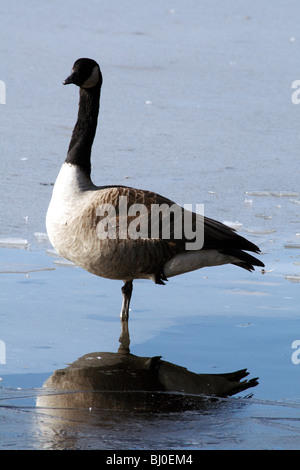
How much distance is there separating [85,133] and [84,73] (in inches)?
14.6

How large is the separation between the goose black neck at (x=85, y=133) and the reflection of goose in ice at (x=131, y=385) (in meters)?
1.34

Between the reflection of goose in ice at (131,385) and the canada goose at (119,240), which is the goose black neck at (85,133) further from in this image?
the reflection of goose in ice at (131,385)

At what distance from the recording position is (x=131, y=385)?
12.9 ft

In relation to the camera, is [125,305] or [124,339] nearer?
[124,339]

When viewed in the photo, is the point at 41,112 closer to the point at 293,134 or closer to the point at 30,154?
the point at 30,154

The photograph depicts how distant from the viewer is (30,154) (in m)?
7.84

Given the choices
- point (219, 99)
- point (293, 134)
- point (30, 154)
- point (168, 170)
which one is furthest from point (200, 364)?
point (219, 99)

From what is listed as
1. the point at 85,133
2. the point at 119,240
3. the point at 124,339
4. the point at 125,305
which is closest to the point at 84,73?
the point at 85,133

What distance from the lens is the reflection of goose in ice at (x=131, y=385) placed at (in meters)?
3.69

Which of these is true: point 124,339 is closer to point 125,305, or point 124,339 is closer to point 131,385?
point 125,305

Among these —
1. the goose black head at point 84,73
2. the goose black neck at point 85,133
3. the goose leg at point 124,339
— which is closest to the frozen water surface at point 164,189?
the goose leg at point 124,339

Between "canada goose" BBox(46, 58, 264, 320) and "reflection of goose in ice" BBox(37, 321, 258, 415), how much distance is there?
25.2 inches

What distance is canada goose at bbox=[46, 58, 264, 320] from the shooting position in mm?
4707
